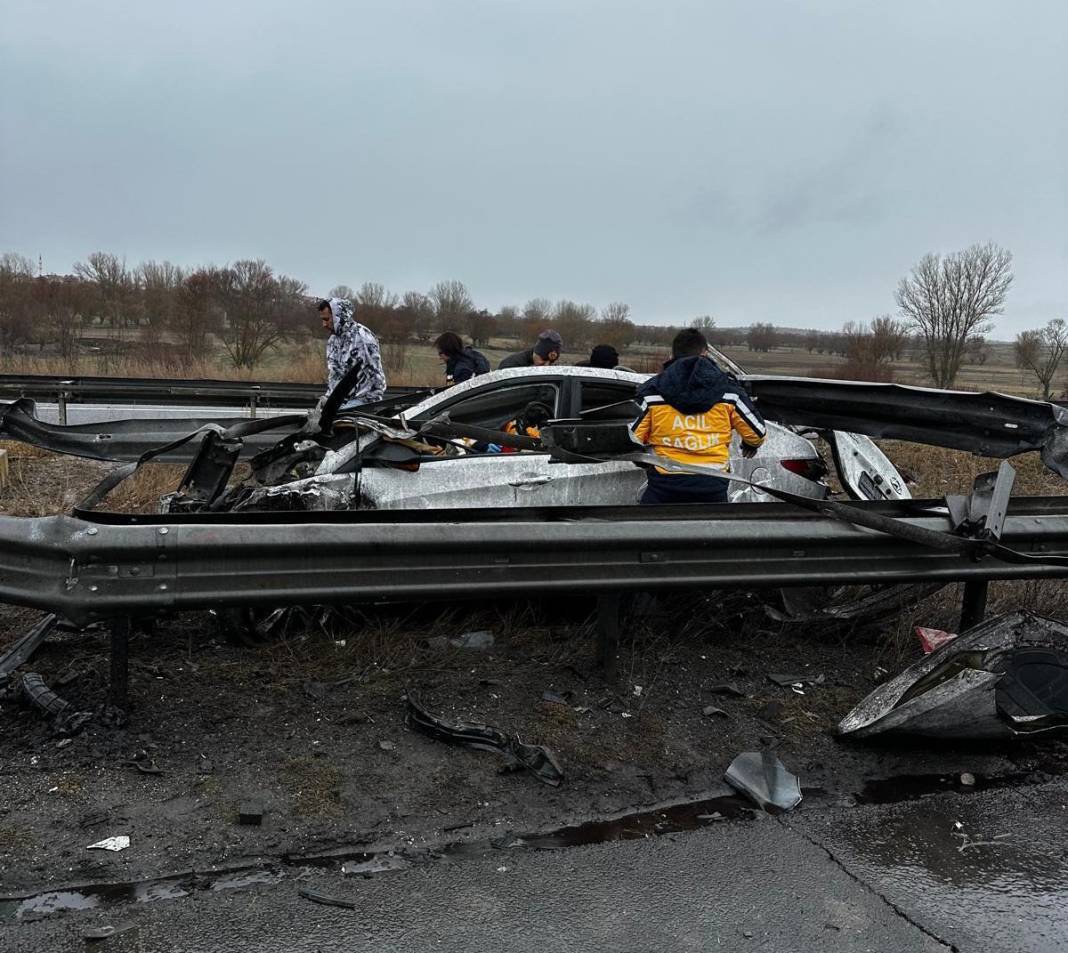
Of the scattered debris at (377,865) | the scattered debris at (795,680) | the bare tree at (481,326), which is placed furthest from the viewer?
the bare tree at (481,326)

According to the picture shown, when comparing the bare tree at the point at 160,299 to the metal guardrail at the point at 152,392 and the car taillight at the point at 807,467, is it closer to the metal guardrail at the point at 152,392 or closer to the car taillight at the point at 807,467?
the metal guardrail at the point at 152,392

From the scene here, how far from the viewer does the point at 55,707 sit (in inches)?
132

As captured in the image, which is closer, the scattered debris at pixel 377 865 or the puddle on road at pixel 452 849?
the puddle on road at pixel 452 849

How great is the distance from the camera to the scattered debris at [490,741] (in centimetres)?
320

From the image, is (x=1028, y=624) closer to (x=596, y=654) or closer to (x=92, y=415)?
(x=596, y=654)

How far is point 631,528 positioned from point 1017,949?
184 cm

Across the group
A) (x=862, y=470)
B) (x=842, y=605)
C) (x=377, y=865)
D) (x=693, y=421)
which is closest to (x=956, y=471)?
(x=862, y=470)

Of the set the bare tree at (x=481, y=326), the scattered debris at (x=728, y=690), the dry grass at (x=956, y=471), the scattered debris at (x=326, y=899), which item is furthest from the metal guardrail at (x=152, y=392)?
the bare tree at (x=481, y=326)

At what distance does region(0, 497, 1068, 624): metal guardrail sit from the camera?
313 centimetres

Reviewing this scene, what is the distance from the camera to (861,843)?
2.88 metres

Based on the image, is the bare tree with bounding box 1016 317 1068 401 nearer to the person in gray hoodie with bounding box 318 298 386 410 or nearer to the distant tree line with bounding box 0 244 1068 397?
the distant tree line with bounding box 0 244 1068 397

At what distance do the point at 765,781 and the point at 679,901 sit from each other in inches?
33.7

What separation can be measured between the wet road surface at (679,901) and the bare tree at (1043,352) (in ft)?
87.1

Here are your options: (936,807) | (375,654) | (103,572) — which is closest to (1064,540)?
(936,807)
